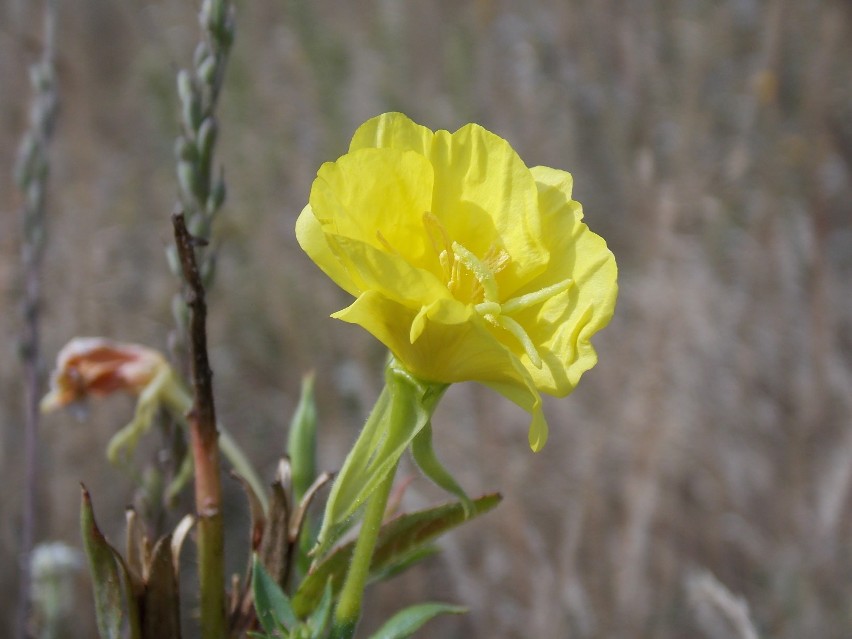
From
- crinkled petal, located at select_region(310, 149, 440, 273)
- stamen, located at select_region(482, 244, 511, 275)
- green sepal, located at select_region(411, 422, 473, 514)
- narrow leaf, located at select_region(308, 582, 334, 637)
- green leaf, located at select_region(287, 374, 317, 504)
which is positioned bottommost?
narrow leaf, located at select_region(308, 582, 334, 637)

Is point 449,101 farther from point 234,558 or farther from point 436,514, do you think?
point 436,514

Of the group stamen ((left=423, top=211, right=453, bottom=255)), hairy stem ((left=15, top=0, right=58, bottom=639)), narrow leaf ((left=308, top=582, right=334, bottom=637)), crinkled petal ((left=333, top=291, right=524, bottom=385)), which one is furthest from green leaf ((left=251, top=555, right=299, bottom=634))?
hairy stem ((left=15, top=0, right=58, bottom=639))

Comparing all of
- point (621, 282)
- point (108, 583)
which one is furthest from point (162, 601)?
point (621, 282)

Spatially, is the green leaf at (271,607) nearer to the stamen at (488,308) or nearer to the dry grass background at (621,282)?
the stamen at (488,308)

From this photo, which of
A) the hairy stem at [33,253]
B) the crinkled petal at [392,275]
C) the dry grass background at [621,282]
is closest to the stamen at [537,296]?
the crinkled petal at [392,275]

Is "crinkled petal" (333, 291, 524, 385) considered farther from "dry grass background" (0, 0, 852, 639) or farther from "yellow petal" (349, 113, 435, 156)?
"dry grass background" (0, 0, 852, 639)
